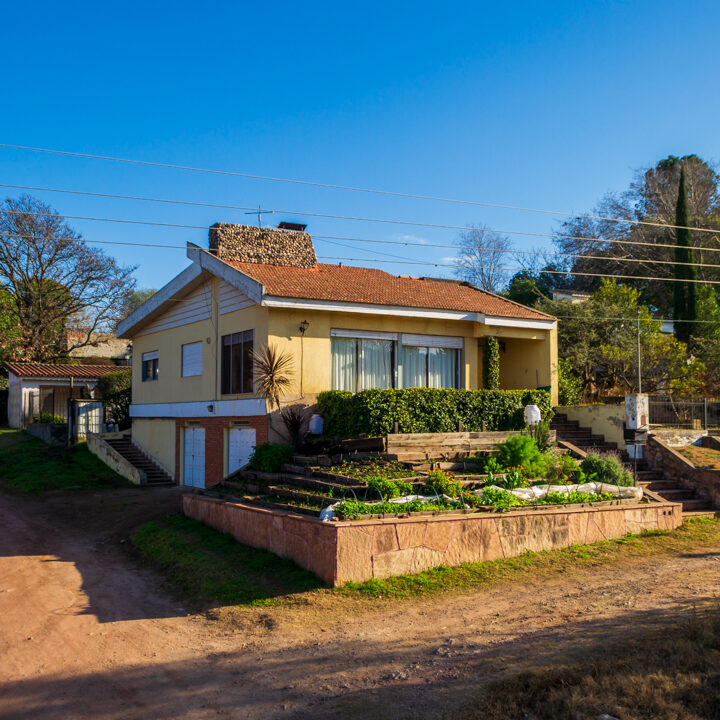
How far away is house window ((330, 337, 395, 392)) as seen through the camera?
18.9 metres

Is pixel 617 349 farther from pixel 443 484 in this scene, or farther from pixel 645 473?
pixel 443 484

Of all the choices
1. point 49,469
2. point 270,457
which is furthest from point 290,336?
point 49,469


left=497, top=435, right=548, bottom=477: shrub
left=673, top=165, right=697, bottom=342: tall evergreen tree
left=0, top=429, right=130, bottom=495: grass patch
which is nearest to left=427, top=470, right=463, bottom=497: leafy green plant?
left=497, top=435, right=548, bottom=477: shrub

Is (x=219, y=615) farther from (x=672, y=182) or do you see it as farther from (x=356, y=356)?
(x=672, y=182)

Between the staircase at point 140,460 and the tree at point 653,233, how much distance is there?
22983mm

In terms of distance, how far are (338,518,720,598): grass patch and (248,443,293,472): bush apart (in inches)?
225

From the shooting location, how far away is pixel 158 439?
80.2 ft

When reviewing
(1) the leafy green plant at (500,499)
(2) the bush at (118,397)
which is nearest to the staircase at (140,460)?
(2) the bush at (118,397)

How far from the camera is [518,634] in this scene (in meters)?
8.06

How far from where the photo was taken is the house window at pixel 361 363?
1891 centimetres

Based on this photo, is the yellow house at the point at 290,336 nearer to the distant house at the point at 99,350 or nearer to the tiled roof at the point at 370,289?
the tiled roof at the point at 370,289

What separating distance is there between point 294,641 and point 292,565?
2451mm

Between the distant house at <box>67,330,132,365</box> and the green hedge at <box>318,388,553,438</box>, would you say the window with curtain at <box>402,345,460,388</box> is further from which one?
the distant house at <box>67,330,132,365</box>

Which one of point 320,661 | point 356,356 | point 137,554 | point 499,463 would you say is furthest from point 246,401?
point 320,661
